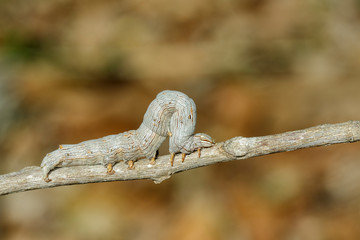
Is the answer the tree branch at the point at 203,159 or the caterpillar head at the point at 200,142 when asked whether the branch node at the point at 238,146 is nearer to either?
the tree branch at the point at 203,159

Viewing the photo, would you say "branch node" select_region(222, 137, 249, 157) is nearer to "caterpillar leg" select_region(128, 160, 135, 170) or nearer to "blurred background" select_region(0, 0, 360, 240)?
"caterpillar leg" select_region(128, 160, 135, 170)


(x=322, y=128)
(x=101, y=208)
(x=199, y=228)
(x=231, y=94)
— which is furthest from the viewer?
(x=231, y=94)

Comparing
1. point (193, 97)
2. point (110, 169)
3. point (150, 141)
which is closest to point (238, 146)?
point (150, 141)

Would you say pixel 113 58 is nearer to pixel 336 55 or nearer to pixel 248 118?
pixel 248 118

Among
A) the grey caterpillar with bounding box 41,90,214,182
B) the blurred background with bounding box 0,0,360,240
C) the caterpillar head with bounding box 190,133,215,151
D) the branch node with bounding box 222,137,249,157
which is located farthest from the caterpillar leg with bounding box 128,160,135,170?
the blurred background with bounding box 0,0,360,240

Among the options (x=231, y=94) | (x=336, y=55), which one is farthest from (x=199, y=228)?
(x=336, y=55)

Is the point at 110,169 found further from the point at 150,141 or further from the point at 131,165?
the point at 150,141
